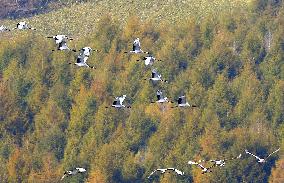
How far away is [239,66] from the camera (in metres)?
172

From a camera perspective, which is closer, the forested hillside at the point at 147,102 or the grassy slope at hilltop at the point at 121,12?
the forested hillside at the point at 147,102

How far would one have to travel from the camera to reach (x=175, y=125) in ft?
514

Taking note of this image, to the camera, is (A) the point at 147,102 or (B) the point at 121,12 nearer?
(A) the point at 147,102

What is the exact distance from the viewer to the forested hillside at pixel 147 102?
495 ft

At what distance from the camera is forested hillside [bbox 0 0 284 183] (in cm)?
15075

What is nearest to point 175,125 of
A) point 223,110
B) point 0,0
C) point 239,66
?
point 223,110

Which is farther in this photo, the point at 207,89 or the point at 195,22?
the point at 195,22

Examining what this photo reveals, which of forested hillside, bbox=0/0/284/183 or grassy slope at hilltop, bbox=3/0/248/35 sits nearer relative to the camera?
forested hillside, bbox=0/0/284/183

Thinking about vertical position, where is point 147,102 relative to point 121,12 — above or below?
Answer: below

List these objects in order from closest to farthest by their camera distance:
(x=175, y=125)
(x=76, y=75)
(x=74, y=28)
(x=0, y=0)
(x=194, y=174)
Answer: (x=194, y=174) < (x=175, y=125) < (x=76, y=75) < (x=74, y=28) < (x=0, y=0)

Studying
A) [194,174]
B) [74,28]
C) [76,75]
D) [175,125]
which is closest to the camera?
[194,174]

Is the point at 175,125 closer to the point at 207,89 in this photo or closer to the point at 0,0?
the point at 207,89

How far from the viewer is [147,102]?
16288 cm

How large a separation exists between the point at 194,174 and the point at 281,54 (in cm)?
3005
